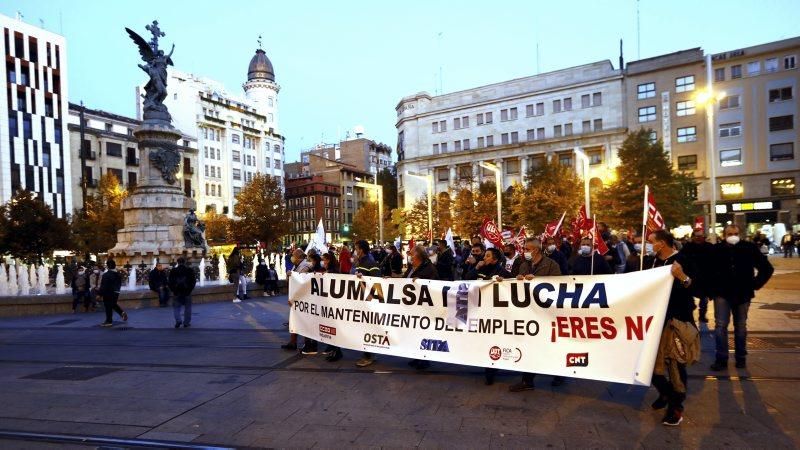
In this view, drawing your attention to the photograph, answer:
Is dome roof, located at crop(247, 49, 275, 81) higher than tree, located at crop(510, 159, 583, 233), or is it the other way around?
dome roof, located at crop(247, 49, 275, 81)

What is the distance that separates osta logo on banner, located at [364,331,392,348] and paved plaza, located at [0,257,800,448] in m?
0.41

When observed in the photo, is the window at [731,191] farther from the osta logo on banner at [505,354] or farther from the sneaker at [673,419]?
the sneaker at [673,419]

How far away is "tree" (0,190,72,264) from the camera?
3553cm

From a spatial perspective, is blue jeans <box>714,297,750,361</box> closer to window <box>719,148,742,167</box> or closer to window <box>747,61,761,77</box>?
window <box>719,148,742,167</box>

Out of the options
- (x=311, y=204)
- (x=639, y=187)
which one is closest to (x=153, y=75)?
(x=639, y=187)

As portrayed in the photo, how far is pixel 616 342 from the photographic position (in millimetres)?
6340

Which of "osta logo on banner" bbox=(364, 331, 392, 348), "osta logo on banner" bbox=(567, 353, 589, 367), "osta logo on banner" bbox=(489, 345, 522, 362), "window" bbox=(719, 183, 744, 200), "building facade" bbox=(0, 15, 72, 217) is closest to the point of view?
"osta logo on banner" bbox=(567, 353, 589, 367)

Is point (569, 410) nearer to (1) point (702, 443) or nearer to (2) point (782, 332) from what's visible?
(1) point (702, 443)

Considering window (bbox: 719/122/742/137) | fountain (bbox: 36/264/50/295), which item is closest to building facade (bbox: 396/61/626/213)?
window (bbox: 719/122/742/137)

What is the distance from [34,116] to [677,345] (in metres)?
81.4

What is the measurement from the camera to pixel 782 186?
5416 centimetres

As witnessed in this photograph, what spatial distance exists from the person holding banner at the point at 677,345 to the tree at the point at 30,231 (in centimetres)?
3990

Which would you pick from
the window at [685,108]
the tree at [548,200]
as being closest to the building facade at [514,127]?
the window at [685,108]

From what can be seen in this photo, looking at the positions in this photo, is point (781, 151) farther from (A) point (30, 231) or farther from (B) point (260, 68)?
(B) point (260, 68)
